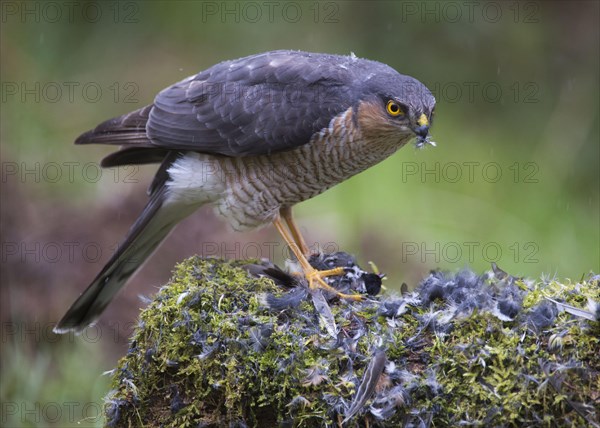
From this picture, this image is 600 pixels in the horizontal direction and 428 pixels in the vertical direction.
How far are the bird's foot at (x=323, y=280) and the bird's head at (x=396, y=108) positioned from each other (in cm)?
80

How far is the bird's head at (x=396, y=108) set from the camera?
3881 millimetres

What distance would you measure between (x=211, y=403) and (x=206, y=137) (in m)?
1.88

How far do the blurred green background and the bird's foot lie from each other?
6.95 feet

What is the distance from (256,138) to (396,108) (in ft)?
→ 2.64

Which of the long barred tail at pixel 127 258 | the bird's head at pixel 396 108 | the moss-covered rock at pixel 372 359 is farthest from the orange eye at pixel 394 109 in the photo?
the long barred tail at pixel 127 258

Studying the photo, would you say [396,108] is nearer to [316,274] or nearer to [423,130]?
[423,130]

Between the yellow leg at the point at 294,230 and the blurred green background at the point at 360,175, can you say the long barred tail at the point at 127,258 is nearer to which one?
the yellow leg at the point at 294,230

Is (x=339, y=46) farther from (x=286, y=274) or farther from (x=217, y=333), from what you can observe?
(x=217, y=333)

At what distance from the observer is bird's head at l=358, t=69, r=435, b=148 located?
3881mm

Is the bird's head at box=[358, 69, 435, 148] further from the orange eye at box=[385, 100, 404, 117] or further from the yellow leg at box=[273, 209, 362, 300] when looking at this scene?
the yellow leg at box=[273, 209, 362, 300]

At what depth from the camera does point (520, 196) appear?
24.6 feet

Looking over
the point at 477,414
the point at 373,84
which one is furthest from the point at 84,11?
the point at 477,414

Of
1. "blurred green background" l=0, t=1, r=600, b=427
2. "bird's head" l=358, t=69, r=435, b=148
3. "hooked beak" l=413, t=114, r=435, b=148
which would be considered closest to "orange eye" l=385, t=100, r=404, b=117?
"bird's head" l=358, t=69, r=435, b=148

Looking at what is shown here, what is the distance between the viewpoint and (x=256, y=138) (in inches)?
167
